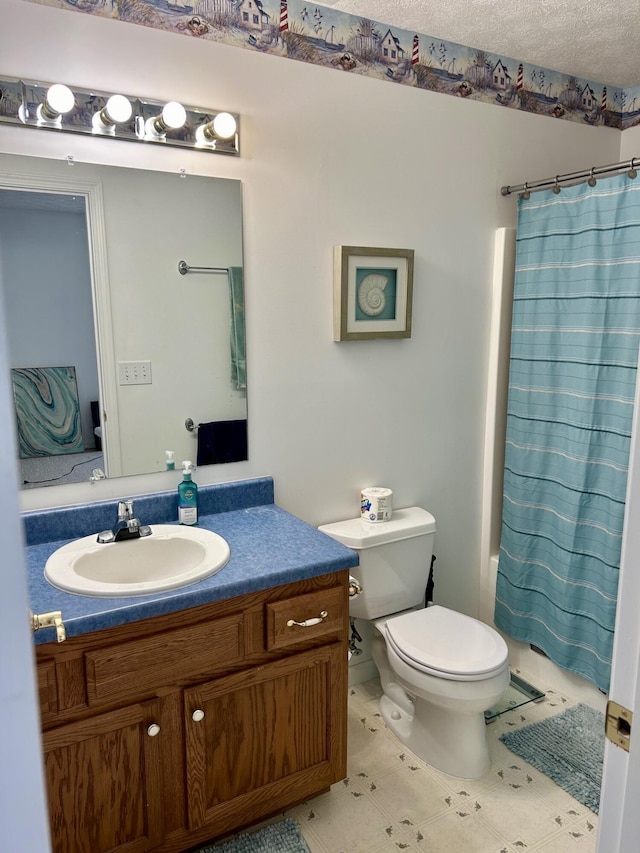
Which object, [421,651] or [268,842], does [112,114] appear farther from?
[268,842]

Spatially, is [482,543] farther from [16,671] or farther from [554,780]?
[16,671]

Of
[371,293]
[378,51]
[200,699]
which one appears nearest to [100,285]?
[371,293]

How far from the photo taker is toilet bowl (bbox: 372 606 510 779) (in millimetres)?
2025

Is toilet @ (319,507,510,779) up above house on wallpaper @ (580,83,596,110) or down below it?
below

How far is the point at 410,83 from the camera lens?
2336 millimetres

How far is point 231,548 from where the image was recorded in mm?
1837

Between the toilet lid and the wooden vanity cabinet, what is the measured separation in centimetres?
32

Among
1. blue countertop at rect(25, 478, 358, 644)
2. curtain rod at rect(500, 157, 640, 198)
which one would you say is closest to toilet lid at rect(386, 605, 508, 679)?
blue countertop at rect(25, 478, 358, 644)

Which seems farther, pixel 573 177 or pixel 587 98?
pixel 587 98

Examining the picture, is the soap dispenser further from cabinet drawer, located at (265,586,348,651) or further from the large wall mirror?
cabinet drawer, located at (265,586,348,651)

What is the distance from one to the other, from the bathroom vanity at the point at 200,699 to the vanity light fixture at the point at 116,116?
1.16 metres

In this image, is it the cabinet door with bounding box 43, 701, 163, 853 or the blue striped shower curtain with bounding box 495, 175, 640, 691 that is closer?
the cabinet door with bounding box 43, 701, 163, 853

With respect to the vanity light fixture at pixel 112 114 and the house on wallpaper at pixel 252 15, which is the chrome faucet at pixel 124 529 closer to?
the vanity light fixture at pixel 112 114

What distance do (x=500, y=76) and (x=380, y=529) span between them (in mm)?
1828
